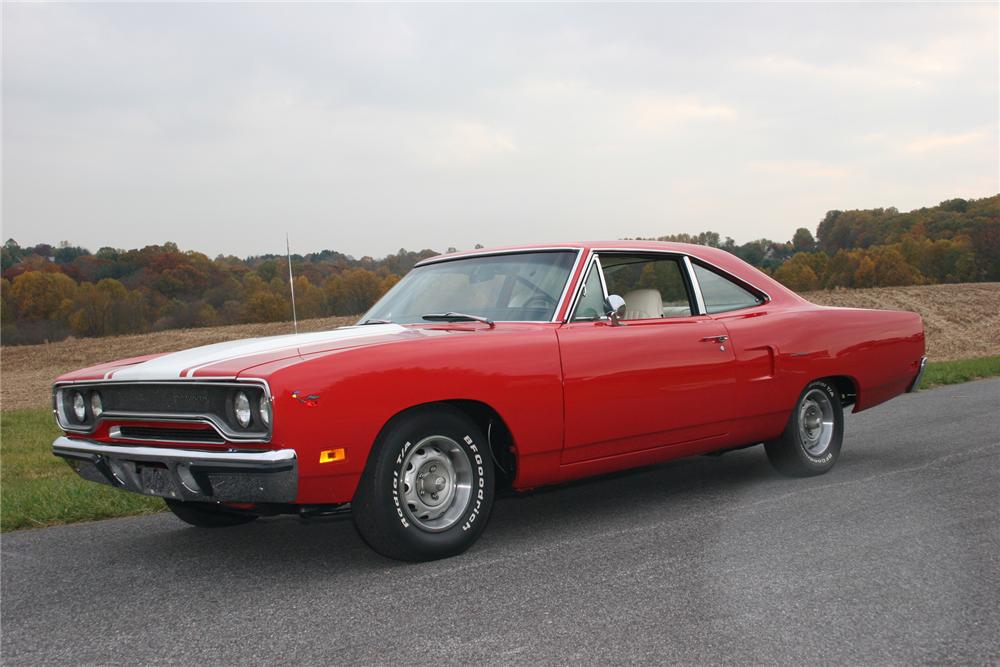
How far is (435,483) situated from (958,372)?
1186 cm

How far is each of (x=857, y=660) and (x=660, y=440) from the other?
2.37 m

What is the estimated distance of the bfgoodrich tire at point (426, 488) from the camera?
4074mm

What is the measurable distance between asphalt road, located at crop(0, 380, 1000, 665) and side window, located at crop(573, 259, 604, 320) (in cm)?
109

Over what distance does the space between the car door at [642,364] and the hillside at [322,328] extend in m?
18.2

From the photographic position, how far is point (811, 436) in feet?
20.9

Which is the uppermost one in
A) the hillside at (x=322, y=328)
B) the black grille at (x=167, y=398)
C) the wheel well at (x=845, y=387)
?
the black grille at (x=167, y=398)

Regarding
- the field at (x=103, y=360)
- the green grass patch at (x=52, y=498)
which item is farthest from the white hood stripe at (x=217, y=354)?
the field at (x=103, y=360)

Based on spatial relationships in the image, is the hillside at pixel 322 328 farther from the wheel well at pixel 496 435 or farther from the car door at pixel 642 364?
the wheel well at pixel 496 435

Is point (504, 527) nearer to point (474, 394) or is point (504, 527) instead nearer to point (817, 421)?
point (474, 394)

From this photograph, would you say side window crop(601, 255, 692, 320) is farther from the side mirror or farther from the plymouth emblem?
the plymouth emblem

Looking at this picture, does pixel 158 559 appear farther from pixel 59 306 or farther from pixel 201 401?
pixel 59 306

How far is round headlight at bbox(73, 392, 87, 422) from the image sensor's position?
4613 mm

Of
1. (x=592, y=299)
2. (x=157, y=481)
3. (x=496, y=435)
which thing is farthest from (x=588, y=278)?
(x=157, y=481)

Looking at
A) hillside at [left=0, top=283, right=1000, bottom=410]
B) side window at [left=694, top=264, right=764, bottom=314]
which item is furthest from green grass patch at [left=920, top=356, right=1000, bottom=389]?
side window at [left=694, top=264, right=764, bottom=314]
